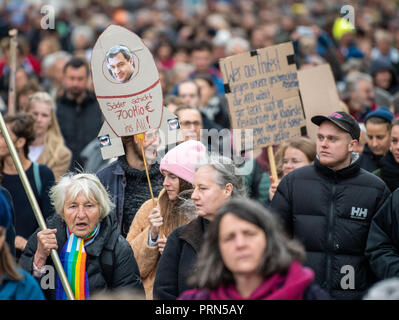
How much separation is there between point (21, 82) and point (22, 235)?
5.08 metres

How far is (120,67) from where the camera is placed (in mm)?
5992

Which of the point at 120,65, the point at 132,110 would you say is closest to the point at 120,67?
the point at 120,65

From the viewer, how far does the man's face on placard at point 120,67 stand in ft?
19.6

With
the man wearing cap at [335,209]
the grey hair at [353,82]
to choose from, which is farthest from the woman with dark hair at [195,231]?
the grey hair at [353,82]

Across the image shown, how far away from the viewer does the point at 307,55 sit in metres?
12.8

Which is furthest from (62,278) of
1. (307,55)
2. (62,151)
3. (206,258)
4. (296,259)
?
(307,55)

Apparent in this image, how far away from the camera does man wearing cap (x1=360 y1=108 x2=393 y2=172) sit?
24.2 feet

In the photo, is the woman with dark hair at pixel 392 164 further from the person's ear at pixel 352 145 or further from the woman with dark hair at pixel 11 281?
the woman with dark hair at pixel 11 281

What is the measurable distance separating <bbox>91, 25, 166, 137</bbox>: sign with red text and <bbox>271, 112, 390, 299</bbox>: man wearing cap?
1335mm

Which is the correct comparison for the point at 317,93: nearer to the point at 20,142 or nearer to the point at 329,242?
the point at 329,242

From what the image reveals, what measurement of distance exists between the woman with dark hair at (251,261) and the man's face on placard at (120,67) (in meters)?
2.60

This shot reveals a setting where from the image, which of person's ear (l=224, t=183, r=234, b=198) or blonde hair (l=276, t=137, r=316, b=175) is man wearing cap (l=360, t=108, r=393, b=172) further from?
person's ear (l=224, t=183, r=234, b=198)

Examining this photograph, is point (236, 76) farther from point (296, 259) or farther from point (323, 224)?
point (296, 259)

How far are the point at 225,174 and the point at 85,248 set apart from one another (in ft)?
3.46
